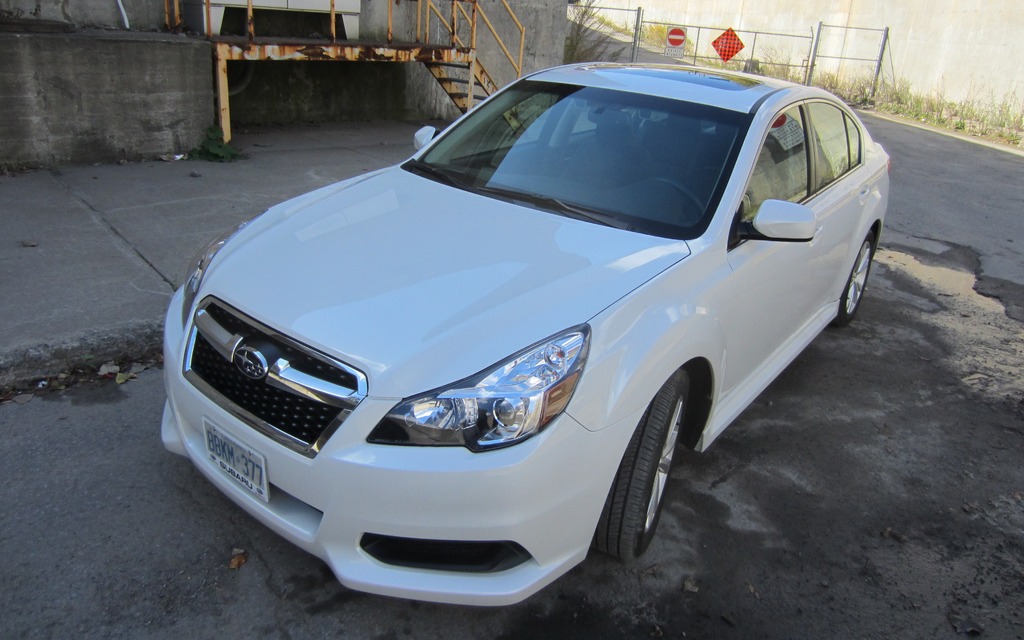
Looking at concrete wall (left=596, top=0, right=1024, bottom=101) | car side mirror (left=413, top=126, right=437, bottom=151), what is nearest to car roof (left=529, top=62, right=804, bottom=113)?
car side mirror (left=413, top=126, right=437, bottom=151)

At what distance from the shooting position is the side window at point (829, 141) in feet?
14.4

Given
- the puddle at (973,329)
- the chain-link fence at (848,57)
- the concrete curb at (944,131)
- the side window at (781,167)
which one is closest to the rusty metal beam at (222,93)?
the side window at (781,167)

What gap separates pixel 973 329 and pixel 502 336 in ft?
15.9

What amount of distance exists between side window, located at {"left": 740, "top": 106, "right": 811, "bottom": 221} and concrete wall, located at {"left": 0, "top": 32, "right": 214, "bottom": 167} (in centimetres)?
620

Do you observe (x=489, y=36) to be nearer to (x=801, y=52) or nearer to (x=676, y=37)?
(x=676, y=37)

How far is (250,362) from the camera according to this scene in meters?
2.53

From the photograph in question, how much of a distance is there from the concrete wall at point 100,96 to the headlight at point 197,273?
4840mm

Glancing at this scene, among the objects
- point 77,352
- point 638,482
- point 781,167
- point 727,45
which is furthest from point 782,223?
point 727,45

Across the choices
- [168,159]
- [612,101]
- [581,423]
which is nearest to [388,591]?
[581,423]

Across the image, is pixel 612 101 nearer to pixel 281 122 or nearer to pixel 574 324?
pixel 574 324

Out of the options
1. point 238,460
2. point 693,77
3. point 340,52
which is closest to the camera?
point 238,460

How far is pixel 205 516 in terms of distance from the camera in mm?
3094

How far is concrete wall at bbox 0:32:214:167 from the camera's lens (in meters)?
6.96

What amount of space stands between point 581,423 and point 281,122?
917 cm
